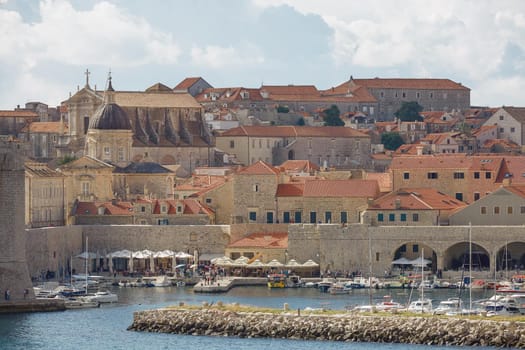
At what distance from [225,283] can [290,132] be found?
1677 inches

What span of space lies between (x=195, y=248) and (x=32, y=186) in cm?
738

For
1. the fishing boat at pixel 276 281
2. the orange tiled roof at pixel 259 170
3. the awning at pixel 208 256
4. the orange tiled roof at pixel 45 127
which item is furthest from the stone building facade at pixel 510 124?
the fishing boat at pixel 276 281

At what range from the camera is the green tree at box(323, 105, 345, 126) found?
138 metres

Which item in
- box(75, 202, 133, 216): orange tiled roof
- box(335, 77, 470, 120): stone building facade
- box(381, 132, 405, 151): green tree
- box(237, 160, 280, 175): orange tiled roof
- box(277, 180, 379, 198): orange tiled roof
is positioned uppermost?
box(335, 77, 470, 120): stone building facade

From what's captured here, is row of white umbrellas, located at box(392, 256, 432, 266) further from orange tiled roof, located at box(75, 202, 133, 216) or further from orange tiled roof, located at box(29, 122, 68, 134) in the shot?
orange tiled roof, located at box(29, 122, 68, 134)

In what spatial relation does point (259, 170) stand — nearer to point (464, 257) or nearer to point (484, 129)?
point (464, 257)

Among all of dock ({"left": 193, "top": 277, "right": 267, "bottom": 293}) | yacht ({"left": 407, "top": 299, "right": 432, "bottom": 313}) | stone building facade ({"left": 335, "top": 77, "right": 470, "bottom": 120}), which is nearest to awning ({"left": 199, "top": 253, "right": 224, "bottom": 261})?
dock ({"left": 193, "top": 277, "right": 267, "bottom": 293})

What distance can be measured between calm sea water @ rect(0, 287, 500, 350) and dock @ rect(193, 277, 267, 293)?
59 cm

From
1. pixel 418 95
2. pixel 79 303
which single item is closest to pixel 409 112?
pixel 418 95

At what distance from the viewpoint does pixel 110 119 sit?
99188 mm

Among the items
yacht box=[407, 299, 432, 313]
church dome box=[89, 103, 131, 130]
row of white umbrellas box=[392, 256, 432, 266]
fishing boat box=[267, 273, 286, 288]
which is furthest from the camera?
church dome box=[89, 103, 131, 130]

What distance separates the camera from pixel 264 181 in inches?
3346

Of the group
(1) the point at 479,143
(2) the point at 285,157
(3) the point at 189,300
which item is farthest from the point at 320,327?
(1) the point at 479,143

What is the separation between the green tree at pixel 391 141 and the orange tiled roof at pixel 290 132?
9.91 meters
